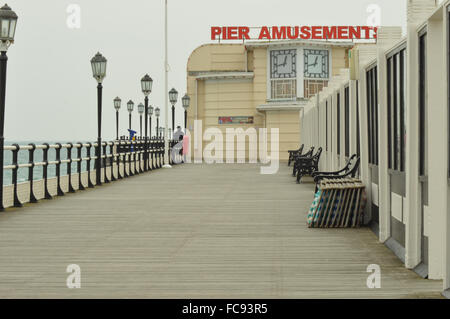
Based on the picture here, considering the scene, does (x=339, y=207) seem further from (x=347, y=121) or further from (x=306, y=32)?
(x=306, y=32)

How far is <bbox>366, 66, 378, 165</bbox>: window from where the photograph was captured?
9836 mm

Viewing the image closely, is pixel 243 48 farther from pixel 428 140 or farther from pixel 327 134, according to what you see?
pixel 428 140

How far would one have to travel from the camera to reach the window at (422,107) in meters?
6.68

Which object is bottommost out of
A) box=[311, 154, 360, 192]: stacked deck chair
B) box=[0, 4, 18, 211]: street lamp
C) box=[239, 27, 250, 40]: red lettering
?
box=[311, 154, 360, 192]: stacked deck chair

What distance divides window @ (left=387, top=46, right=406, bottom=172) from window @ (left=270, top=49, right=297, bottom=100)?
121 ft

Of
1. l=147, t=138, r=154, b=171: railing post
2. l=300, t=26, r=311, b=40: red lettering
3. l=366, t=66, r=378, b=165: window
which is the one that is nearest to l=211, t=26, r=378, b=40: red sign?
l=300, t=26, r=311, b=40: red lettering

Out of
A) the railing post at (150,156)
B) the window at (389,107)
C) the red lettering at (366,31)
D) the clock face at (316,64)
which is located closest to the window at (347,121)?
the window at (389,107)

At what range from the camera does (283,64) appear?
45.4m

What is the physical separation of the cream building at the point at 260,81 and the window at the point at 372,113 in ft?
110

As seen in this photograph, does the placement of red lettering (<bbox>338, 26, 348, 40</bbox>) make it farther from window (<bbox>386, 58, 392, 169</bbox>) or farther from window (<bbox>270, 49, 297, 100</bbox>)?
window (<bbox>386, 58, 392, 169</bbox>)

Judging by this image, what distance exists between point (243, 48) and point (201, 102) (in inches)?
188

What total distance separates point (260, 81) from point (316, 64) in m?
3.83

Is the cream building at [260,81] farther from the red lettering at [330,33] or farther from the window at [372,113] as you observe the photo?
the window at [372,113]

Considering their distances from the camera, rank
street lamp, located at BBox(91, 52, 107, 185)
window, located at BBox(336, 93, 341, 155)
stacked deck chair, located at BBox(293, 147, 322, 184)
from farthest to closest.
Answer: stacked deck chair, located at BBox(293, 147, 322, 184) < street lamp, located at BBox(91, 52, 107, 185) < window, located at BBox(336, 93, 341, 155)
